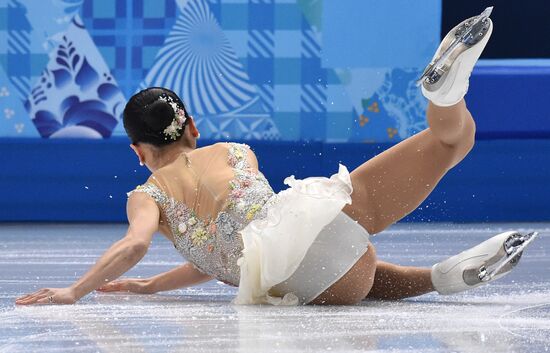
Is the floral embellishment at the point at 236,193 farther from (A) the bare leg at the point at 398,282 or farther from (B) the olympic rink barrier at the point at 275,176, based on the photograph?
(B) the olympic rink barrier at the point at 275,176

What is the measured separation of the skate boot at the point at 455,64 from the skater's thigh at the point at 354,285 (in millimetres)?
437

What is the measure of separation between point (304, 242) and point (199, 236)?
0.99ft

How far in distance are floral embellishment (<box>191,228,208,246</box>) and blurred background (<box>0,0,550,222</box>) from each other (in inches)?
137

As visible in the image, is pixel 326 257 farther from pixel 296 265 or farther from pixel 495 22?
pixel 495 22

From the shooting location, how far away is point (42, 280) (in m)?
3.83

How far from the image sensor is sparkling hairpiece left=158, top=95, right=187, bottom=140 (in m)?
3.19

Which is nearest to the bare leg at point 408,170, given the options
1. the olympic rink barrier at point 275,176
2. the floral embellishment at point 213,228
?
the floral embellishment at point 213,228

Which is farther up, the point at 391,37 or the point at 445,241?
the point at 391,37

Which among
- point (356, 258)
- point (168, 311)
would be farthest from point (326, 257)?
point (168, 311)

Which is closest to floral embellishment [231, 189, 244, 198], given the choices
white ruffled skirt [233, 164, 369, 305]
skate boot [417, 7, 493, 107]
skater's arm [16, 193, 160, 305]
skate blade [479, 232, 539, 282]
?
white ruffled skirt [233, 164, 369, 305]

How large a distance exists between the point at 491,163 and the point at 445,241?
148cm

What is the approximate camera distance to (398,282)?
A: 10.6ft

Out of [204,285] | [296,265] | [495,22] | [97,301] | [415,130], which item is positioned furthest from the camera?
[495,22]

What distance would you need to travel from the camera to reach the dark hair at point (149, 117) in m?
3.17
